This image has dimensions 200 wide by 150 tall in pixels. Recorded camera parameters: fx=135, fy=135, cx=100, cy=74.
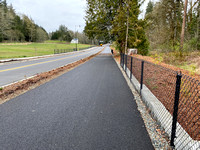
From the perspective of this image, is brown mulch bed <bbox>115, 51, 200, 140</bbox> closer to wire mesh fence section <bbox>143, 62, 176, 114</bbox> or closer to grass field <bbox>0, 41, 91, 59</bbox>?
wire mesh fence section <bbox>143, 62, 176, 114</bbox>

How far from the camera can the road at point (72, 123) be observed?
243 cm

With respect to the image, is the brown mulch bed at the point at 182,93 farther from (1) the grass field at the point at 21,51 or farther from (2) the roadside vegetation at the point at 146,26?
(1) the grass field at the point at 21,51

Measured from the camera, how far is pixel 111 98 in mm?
4754

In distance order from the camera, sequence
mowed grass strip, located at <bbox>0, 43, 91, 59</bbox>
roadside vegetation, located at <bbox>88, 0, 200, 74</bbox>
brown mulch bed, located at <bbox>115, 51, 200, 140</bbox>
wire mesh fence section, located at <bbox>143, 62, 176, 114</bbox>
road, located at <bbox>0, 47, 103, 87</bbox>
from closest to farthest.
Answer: brown mulch bed, located at <bbox>115, 51, 200, 140</bbox> < wire mesh fence section, located at <bbox>143, 62, 176, 114</bbox> < road, located at <bbox>0, 47, 103, 87</bbox> < roadside vegetation, located at <bbox>88, 0, 200, 74</bbox> < mowed grass strip, located at <bbox>0, 43, 91, 59</bbox>

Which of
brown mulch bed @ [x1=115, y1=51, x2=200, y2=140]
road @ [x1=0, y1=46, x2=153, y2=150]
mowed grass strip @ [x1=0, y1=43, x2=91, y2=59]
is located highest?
mowed grass strip @ [x1=0, y1=43, x2=91, y2=59]

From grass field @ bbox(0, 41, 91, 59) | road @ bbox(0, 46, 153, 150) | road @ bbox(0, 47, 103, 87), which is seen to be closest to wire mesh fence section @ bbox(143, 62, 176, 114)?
road @ bbox(0, 46, 153, 150)

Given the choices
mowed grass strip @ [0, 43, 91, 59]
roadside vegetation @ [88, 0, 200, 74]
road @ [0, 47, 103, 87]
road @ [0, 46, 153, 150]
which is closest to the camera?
road @ [0, 46, 153, 150]

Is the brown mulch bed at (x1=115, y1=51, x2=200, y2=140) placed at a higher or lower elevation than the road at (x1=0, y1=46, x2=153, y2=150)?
higher

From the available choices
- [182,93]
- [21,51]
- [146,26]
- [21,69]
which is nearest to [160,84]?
[182,93]

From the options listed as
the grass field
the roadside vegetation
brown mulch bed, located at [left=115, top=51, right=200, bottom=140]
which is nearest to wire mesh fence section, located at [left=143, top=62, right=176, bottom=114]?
brown mulch bed, located at [left=115, top=51, right=200, bottom=140]

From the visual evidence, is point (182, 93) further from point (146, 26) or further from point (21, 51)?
point (21, 51)

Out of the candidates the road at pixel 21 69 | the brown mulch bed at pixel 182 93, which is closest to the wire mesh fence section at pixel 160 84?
the brown mulch bed at pixel 182 93

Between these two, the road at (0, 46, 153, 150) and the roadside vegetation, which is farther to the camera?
the roadside vegetation

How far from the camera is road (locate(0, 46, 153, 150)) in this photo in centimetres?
243
